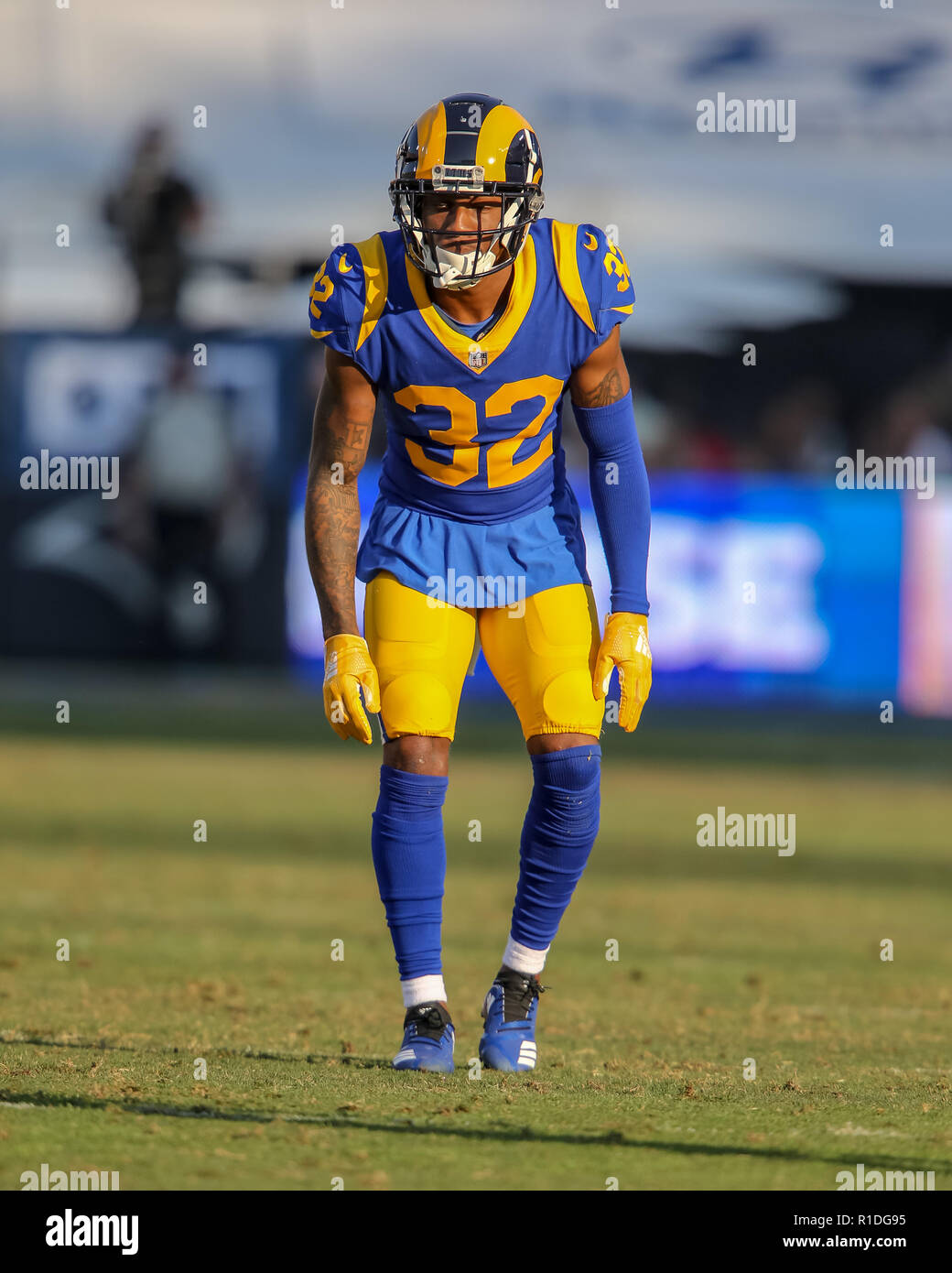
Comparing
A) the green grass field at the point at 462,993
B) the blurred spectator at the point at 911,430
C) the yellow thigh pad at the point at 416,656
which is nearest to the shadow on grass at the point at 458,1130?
the green grass field at the point at 462,993

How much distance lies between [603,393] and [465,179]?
0.72 meters

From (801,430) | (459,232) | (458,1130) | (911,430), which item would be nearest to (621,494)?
(459,232)

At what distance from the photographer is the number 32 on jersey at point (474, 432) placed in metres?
5.23

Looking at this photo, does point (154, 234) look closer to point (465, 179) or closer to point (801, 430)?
point (801, 430)

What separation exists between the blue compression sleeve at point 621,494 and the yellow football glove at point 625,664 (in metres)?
0.07

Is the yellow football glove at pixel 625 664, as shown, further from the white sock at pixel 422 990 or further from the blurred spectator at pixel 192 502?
the blurred spectator at pixel 192 502

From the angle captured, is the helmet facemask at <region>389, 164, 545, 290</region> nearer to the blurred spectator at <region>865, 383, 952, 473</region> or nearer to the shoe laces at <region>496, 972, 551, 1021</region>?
the shoe laces at <region>496, 972, 551, 1021</region>

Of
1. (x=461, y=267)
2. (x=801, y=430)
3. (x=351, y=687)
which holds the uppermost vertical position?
(x=801, y=430)

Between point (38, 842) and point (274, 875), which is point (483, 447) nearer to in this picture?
point (274, 875)

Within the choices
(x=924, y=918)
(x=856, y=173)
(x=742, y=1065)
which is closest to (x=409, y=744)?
(x=742, y=1065)

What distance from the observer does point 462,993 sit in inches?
271

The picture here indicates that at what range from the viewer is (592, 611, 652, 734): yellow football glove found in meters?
5.34

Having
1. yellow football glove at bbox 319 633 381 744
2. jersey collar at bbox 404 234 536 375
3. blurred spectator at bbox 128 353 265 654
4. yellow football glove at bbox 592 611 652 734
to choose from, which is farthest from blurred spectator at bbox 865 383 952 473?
yellow football glove at bbox 319 633 381 744
